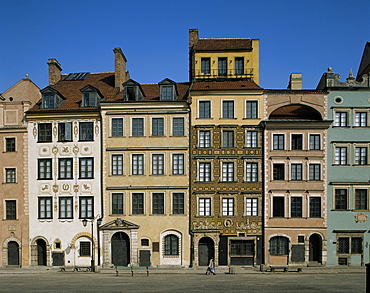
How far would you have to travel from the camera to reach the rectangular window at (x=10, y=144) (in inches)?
1518

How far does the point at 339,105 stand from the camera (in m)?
37.2

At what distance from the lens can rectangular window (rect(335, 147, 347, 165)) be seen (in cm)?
3688

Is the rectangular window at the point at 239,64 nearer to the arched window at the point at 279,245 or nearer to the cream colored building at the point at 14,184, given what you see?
the arched window at the point at 279,245

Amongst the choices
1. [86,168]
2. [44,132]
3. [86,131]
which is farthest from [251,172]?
[44,132]

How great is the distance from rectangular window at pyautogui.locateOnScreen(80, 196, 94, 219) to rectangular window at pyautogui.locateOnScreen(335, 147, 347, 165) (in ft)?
72.5

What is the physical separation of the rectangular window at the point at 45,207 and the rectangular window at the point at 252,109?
19.6m

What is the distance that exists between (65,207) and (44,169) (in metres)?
3.99

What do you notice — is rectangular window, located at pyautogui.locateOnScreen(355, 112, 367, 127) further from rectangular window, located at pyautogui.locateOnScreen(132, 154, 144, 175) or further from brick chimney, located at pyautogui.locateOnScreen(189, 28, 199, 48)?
rectangular window, located at pyautogui.locateOnScreen(132, 154, 144, 175)

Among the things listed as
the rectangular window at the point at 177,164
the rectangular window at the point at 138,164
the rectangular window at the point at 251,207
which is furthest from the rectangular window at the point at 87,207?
the rectangular window at the point at 251,207

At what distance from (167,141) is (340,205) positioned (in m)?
16.3

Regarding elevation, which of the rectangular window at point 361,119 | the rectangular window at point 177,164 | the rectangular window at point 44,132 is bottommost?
the rectangular window at point 177,164

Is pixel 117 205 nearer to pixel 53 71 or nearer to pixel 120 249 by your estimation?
pixel 120 249

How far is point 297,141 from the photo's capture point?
123 feet

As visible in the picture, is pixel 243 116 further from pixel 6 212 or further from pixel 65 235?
pixel 6 212
